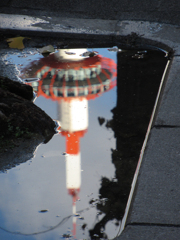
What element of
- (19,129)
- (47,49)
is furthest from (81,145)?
(47,49)

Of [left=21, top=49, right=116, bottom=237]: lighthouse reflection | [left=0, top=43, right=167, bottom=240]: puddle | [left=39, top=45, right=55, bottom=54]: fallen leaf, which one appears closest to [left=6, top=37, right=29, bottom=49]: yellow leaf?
Result: [left=0, top=43, right=167, bottom=240]: puddle

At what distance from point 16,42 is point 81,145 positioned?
281cm

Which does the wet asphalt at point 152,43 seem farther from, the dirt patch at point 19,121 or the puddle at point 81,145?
the dirt patch at point 19,121

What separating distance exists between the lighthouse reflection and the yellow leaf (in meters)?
0.59

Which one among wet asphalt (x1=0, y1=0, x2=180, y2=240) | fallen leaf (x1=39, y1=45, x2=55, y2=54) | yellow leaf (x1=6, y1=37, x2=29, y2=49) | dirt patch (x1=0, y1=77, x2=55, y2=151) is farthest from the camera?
yellow leaf (x1=6, y1=37, x2=29, y2=49)

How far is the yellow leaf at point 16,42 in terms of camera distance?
16.7ft

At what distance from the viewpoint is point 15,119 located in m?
2.91

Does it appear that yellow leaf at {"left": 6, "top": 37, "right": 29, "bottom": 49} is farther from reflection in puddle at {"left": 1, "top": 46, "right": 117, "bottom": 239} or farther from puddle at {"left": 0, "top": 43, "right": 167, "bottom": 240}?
reflection in puddle at {"left": 1, "top": 46, "right": 117, "bottom": 239}

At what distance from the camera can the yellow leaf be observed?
5098 mm

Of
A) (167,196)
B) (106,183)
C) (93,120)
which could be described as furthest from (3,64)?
(167,196)

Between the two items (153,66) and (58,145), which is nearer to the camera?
(58,145)

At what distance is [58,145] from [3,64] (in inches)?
80.6

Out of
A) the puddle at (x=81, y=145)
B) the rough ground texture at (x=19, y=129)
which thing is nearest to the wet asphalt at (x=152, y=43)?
the puddle at (x=81, y=145)

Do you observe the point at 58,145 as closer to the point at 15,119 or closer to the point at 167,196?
the point at 15,119
